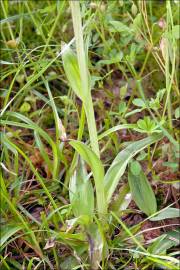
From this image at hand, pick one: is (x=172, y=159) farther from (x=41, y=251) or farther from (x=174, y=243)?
(x=41, y=251)

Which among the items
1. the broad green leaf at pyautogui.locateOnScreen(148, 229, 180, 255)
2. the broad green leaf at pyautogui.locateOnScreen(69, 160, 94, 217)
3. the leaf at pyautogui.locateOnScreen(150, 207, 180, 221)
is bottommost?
the broad green leaf at pyautogui.locateOnScreen(148, 229, 180, 255)

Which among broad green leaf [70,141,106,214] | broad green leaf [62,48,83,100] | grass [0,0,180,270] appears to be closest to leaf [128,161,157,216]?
grass [0,0,180,270]

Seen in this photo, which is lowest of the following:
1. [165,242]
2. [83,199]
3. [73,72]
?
[165,242]

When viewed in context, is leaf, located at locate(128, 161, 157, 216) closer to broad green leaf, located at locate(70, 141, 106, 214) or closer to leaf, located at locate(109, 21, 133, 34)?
broad green leaf, located at locate(70, 141, 106, 214)

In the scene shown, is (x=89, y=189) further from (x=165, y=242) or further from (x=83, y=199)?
(x=165, y=242)

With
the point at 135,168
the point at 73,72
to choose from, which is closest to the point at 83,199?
the point at 135,168

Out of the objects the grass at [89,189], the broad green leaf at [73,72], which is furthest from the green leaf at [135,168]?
the broad green leaf at [73,72]
